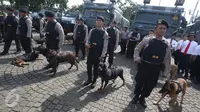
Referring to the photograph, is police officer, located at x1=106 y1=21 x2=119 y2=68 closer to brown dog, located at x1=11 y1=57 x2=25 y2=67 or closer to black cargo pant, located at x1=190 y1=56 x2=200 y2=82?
brown dog, located at x1=11 y1=57 x2=25 y2=67

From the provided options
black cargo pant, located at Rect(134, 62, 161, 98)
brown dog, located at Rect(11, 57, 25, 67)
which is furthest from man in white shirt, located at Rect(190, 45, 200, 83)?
brown dog, located at Rect(11, 57, 25, 67)

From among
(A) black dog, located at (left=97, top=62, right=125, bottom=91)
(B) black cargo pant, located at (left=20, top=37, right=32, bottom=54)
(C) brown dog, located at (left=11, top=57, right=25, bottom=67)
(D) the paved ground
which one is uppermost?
(B) black cargo pant, located at (left=20, top=37, right=32, bottom=54)

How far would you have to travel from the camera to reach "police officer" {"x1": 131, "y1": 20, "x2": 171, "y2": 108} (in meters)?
3.36

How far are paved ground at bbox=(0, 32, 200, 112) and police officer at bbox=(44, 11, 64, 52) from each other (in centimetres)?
94

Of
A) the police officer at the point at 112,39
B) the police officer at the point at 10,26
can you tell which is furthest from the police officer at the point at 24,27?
the police officer at the point at 112,39

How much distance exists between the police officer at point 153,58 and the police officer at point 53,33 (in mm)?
2722

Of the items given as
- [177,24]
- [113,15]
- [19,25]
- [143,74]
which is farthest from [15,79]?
[177,24]

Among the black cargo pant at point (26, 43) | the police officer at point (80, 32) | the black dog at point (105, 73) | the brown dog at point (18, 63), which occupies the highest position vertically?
the police officer at point (80, 32)

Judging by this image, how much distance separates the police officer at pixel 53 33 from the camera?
16.7 feet

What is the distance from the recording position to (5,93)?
368 centimetres

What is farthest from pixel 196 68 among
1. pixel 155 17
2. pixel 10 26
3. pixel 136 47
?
pixel 10 26

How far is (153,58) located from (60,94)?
2432 millimetres

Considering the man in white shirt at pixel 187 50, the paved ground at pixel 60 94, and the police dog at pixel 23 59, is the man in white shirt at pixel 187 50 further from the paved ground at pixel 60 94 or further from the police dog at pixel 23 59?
the police dog at pixel 23 59

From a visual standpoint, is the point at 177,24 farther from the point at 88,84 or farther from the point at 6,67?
the point at 6,67
